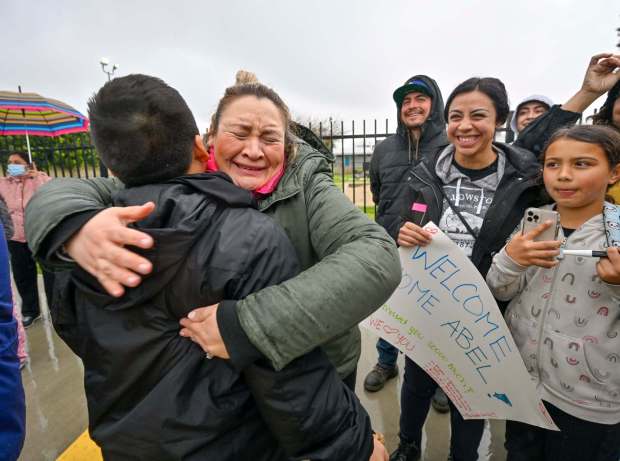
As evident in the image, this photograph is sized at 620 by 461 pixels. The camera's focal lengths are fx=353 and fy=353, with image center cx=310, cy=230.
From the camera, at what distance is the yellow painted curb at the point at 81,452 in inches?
86.9

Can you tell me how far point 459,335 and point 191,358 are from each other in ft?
4.43

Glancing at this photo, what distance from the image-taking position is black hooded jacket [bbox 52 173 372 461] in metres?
0.83

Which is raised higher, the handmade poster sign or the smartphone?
the smartphone

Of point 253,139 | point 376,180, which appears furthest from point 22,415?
point 376,180

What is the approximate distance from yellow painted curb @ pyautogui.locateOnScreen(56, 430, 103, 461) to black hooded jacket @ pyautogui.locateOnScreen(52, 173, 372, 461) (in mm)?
1766

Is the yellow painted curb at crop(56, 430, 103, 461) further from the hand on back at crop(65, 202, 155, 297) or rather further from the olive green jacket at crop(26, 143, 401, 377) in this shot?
the hand on back at crop(65, 202, 155, 297)

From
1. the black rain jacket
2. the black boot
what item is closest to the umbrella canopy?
the black rain jacket

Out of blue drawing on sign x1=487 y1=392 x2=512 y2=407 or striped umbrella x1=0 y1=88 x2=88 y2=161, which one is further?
striped umbrella x1=0 y1=88 x2=88 y2=161

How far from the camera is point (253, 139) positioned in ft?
4.16

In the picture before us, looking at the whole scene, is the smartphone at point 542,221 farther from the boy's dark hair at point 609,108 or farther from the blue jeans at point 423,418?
the blue jeans at point 423,418

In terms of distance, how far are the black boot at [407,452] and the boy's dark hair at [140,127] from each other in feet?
6.92

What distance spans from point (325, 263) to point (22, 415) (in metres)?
1.17

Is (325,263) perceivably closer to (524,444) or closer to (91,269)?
(91,269)

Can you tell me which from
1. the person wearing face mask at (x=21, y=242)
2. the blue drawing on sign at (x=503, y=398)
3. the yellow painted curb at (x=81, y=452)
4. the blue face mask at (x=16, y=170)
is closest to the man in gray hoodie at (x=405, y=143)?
the blue drawing on sign at (x=503, y=398)
